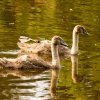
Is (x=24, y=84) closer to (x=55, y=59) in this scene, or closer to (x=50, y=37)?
(x=55, y=59)

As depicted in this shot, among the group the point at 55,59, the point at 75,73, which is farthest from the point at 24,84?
the point at 55,59

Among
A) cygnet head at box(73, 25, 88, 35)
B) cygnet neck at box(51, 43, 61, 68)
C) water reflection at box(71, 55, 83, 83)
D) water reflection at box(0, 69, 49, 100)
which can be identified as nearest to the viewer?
water reflection at box(0, 69, 49, 100)

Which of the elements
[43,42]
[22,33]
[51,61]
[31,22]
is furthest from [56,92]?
[31,22]

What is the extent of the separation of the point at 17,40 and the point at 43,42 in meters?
1.17

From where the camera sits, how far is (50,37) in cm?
2217

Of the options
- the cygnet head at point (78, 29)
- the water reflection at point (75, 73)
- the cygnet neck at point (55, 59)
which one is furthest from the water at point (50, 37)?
the cygnet head at point (78, 29)

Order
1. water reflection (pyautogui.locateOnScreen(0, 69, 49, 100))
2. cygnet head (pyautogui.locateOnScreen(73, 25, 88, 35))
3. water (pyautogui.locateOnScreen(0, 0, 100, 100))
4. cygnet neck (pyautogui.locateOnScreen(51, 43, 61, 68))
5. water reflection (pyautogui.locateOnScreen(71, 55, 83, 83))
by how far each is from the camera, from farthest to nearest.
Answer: cygnet head (pyautogui.locateOnScreen(73, 25, 88, 35))
cygnet neck (pyautogui.locateOnScreen(51, 43, 61, 68))
water reflection (pyautogui.locateOnScreen(71, 55, 83, 83))
water (pyautogui.locateOnScreen(0, 0, 100, 100))
water reflection (pyautogui.locateOnScreen(0, 69, 49, 100))

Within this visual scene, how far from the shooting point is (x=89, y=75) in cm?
1675

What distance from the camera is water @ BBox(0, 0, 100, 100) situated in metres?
14.8

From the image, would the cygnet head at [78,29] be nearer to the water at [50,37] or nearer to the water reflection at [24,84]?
the water at [50,37]

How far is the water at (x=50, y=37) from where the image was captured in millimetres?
14758

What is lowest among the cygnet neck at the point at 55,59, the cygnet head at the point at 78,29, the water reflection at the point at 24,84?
the water reflection at the point at 24,84

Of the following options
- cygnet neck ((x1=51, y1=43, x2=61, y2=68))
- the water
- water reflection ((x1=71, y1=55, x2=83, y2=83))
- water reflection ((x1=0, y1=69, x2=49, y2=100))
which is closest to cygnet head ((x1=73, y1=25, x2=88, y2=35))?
the water

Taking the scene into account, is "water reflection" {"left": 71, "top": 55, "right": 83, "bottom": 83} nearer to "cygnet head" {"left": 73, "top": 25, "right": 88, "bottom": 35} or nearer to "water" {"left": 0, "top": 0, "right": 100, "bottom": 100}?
"water" {"left": 0, "top": 0, "right": 100, "bottom": 100}
